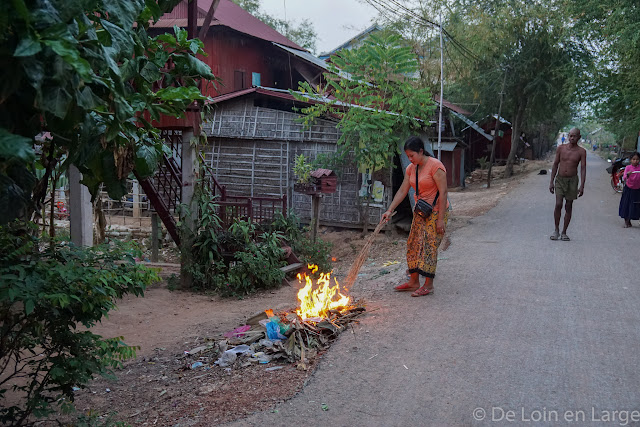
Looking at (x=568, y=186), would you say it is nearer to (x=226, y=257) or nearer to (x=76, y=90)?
(x=226, y=257)

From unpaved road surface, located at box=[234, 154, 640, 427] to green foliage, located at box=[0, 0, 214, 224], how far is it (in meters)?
2.03

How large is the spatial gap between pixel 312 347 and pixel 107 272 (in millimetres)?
2145

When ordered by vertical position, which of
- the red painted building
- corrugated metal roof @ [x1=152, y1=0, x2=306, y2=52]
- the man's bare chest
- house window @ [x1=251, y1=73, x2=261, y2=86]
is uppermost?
corrugated metal roof @ [x1=152, y1=0, x2=306, y2=52]

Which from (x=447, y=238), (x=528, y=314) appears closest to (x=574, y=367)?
(x=528, y=314)

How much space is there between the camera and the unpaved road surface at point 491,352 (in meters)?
3.68

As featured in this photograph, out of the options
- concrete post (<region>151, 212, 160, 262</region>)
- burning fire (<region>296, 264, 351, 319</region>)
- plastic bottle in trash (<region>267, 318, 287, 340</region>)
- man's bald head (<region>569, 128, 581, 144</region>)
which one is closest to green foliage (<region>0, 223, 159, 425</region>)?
plastic bottle in trash (<region>267, 318, 287, 340</region>)

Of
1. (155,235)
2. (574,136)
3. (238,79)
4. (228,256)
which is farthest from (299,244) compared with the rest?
(238,79)

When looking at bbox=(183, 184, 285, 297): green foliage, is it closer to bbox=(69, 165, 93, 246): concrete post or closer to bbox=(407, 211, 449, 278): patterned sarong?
bbox=(69, 165, 93, 246): concrete post

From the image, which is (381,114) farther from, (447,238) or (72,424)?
(72,424)

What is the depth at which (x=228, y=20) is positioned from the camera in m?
18.4

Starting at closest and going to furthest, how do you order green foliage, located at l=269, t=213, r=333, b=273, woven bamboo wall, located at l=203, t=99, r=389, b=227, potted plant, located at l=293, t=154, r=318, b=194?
1. green foliage, located at l=269, t=213, r=333, b=273
2. potted plant, located at l=293, t=154, r=318, b=194
3. woven bamboo wall, located at l=203, t=99, r=389, b=227

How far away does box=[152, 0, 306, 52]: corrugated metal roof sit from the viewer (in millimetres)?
17431

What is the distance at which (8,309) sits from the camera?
3.41 m

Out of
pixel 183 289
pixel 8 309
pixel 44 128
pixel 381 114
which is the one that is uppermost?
pixel 381 114
